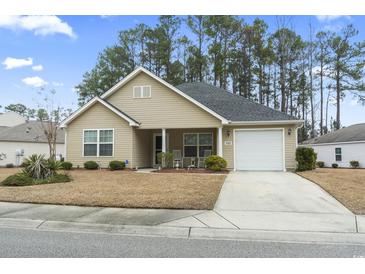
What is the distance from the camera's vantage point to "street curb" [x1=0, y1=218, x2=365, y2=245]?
536 centimetres

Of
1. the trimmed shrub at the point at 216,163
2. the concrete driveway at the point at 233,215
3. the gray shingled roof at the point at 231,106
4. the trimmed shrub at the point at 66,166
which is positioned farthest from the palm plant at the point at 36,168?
the gray shingled roof at the point at 231,106

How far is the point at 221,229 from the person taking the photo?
581cm

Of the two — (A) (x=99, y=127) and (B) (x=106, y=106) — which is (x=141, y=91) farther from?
(A) (x=99, y=127)

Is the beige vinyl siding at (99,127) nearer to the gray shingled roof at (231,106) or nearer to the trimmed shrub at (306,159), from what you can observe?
the gray shingled roof at (231,106)

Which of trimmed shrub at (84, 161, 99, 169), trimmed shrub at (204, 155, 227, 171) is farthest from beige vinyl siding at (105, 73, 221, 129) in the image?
trimmed shrub at (84, 161, 99, 169)

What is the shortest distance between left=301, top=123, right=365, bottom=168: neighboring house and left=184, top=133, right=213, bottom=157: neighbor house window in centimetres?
1491

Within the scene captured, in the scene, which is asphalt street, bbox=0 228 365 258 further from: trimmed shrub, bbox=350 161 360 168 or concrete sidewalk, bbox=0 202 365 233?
trimmed shrub, bbox=350 161 360 168

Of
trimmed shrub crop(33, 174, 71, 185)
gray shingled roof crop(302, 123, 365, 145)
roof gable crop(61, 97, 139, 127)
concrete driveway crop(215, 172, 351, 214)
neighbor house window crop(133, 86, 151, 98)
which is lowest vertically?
concrete driveway crop(215, 172, 351, 214)

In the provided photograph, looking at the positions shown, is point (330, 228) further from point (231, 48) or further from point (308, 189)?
point (231, 48)

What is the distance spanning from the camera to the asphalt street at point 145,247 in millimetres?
4562

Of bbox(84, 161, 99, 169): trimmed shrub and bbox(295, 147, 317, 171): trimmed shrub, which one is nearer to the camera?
bbox(295, 147, 317, 171): trimmed shrub

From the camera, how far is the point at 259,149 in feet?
55.5

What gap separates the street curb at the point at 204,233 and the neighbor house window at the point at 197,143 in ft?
42.3

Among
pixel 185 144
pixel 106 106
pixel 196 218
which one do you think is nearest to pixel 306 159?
pixel 185 144
